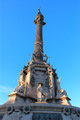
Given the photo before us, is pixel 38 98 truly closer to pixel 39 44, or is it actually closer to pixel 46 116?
pixel 46 116

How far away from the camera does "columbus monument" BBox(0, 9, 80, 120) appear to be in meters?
9.96

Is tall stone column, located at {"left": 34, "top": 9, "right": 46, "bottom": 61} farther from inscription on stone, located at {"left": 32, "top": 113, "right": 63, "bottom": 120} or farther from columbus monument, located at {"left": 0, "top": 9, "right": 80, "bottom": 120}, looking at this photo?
inscription on stone, located at {"left": 32, "top": 113, "right": 63, "bottom": 120}

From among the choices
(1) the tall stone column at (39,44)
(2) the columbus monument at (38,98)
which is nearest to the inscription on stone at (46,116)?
(2) the columbus monument at (38,98)

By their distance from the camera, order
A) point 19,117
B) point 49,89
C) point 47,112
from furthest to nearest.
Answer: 1. point 49,89
2. point 47,112
3. point 19,117

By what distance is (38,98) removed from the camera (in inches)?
506

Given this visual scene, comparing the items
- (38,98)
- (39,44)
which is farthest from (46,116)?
(39,44)

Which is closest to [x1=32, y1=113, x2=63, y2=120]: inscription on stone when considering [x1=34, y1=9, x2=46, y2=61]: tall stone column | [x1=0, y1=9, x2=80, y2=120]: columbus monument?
[x1=0, y1=9, x2=80, y2=120]: columbus monument

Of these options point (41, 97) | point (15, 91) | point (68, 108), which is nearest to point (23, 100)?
point (15, 91)

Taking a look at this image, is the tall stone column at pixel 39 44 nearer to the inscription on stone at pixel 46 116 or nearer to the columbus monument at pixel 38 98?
the columbus monument at pixel 38 98

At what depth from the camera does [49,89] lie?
55.3 feet

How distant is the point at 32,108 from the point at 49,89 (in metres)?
6.93

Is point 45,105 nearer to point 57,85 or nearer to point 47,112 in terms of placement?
point 47,112

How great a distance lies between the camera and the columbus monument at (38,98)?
9.96 m

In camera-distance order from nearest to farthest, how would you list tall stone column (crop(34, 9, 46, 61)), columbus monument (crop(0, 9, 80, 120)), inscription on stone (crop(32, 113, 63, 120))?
inscription on stone (crop(32, 113, 63, 120)) < columbus monument (crop(0, 9, 80, 120)) < tall stone column (crop(34, 9, 46, 61))
